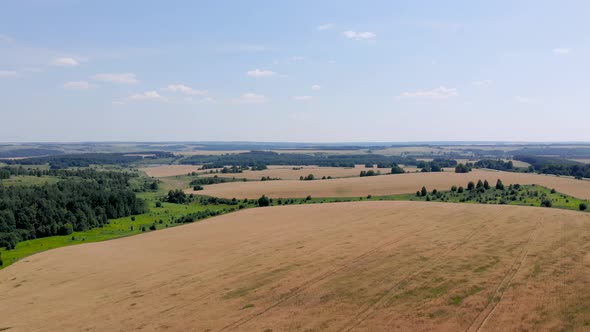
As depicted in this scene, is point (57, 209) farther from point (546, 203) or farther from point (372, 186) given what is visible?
point (546, 203)

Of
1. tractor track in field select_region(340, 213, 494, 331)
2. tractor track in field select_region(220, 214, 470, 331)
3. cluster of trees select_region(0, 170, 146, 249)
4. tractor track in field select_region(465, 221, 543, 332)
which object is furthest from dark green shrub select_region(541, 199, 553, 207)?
cluster of trees select_region(0, 170, 146, 249)

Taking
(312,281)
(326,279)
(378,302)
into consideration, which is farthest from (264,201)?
(378,302)

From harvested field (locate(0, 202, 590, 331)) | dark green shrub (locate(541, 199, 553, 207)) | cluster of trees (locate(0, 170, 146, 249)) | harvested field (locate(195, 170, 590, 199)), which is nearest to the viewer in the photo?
harvested field (locate(0, 202, 590, 331))

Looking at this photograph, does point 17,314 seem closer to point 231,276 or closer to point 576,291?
point 231,276

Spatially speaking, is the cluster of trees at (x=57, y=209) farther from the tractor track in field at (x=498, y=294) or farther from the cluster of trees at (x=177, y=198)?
the tractor track in field at (x=498, y=294)

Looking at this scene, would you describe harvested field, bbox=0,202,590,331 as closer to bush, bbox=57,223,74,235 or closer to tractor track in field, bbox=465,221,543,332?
tractor track in field, bbox=465,221,543,332

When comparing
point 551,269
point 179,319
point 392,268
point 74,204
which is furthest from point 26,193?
point 551,269
